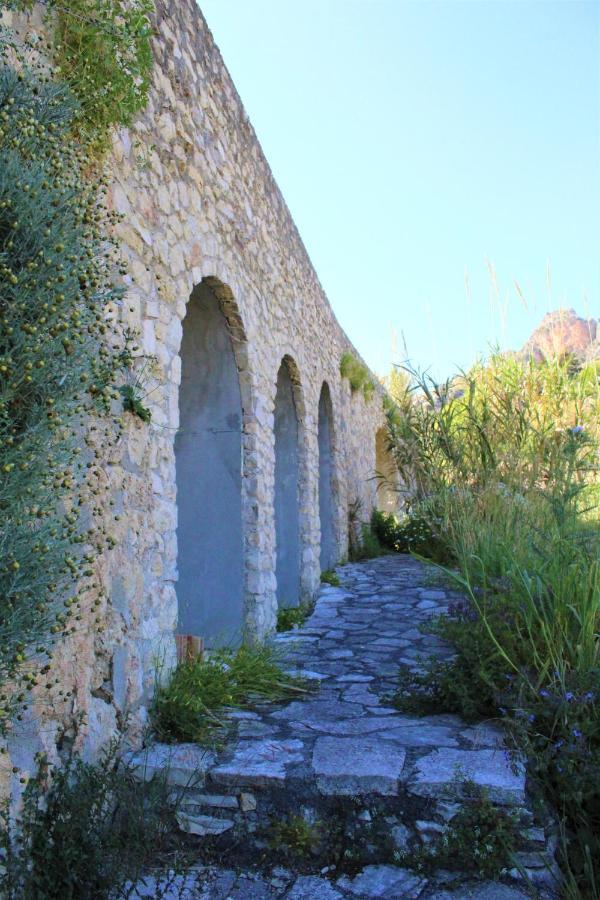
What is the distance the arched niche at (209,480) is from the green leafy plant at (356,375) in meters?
4.45

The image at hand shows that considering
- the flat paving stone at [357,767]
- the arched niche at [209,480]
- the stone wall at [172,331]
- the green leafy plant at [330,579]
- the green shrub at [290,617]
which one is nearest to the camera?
the flat paving stone at [357,767]

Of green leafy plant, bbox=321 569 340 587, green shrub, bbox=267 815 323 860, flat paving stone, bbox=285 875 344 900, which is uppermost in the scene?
green leafy plant, bbox=321 569 340 587

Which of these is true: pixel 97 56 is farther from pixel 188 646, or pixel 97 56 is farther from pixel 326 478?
pixel 326 478

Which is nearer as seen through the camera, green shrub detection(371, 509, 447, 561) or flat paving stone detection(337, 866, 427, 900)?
flat paving stone detection(337, 866, 427, 900)

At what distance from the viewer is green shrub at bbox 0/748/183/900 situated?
1798mm

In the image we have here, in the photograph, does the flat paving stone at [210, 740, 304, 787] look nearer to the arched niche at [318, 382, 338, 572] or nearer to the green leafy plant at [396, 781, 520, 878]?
the green leafy plant at [396, 781, 520, 878]

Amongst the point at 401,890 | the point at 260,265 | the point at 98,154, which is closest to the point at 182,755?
the point at 401,890

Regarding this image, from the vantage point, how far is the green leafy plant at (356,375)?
9.02 meters

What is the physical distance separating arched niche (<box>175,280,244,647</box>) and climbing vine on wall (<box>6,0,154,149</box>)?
1851mm

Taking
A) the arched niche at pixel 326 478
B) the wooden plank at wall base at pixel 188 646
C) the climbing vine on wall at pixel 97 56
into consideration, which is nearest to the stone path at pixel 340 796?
the wooden plank at wall base at pixel 188 646

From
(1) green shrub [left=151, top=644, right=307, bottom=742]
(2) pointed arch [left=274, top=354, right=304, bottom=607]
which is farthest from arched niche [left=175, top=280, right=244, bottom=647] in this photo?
(2) pointed arch [left=274, top=354, right=304, bottom=607]

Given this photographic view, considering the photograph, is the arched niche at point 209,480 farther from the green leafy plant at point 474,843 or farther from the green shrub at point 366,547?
the green shrub at point 366,547

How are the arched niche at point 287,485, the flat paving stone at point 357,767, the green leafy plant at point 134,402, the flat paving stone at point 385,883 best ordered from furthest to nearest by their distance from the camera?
the arched niche at point 287,485
the green leafy plant at point 134,402
the flat paving stone at point 357,767
the flat paving stone at point 385,883

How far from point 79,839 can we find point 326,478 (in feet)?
20.6
